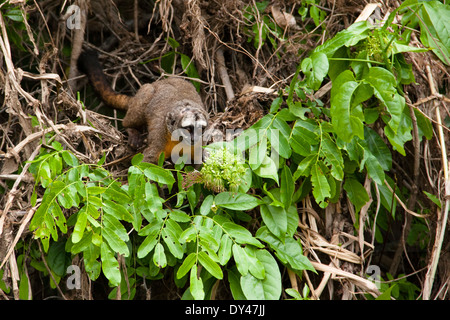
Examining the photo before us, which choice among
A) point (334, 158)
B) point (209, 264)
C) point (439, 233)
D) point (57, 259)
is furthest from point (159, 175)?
point (439, 233)

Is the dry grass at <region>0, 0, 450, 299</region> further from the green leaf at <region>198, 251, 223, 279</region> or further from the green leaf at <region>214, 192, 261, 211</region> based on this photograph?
the green leaf at <region>198, 251, 223, 279</region>

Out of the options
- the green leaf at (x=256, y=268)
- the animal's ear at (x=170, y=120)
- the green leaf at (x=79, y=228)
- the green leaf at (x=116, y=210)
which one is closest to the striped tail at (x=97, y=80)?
the animal's ear at (x=170, y=120)

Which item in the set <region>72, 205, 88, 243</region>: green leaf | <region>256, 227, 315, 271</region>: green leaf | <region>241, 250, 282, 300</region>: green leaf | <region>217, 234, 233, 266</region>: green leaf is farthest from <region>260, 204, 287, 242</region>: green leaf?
<region>72, 205, 88, 243</region>: green leaf

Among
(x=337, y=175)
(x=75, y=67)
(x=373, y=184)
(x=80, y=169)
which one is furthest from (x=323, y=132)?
(x=75, y=67)

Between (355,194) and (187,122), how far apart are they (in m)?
1.05

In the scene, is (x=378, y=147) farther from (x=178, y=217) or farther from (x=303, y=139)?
(x=178, y=217)

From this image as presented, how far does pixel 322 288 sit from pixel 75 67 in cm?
239

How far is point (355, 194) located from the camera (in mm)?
2506

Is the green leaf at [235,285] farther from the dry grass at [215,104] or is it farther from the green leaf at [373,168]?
the green leaf at [373,168]

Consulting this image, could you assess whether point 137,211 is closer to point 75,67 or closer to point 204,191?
point 204,191

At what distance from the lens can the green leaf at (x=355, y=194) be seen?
8.19 feet

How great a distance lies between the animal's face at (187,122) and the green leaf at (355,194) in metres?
0.89

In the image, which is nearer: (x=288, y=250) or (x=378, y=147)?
(x=288, y=250)

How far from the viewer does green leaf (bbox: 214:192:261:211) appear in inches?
88.0
